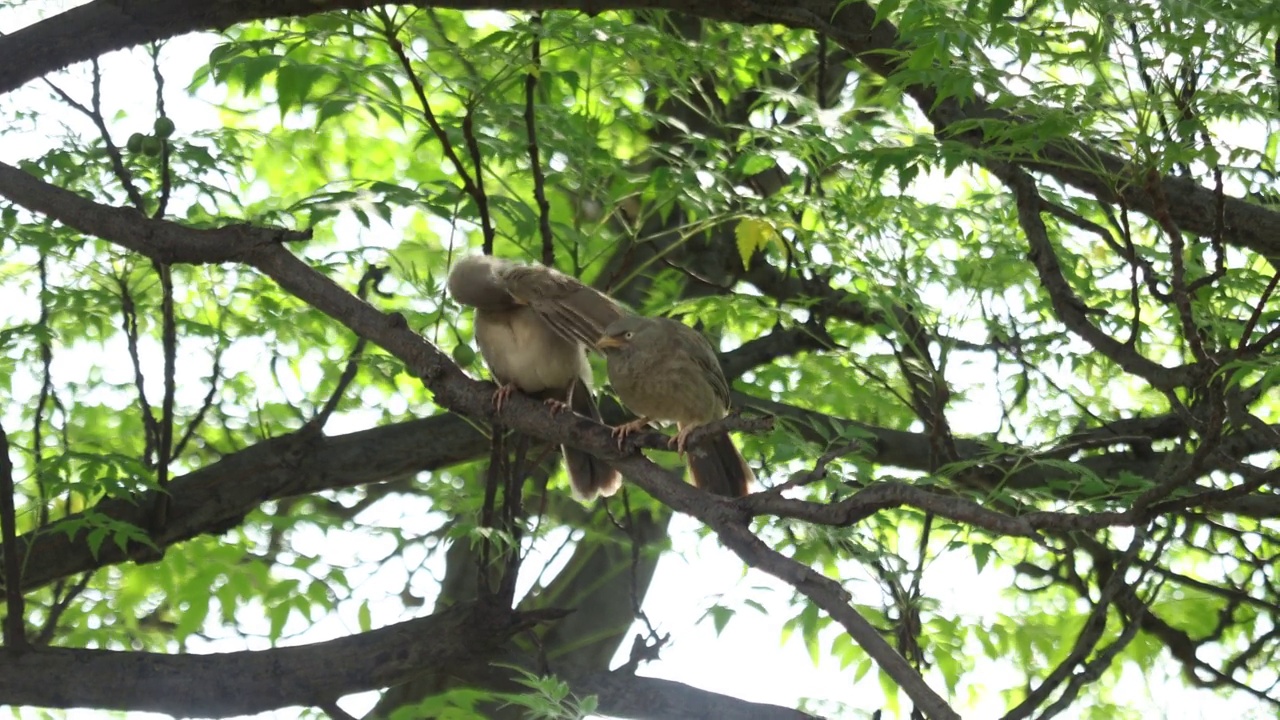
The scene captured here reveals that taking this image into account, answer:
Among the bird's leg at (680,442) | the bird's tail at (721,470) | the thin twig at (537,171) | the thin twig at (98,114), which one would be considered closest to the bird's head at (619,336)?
the thin twig at (537,171)

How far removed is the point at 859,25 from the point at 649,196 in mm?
1265

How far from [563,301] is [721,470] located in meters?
0.74

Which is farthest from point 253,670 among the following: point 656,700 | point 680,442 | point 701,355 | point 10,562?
point 680,442

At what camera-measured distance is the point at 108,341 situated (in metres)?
7.07

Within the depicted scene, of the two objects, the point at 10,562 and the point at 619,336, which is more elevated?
the point at 619,336

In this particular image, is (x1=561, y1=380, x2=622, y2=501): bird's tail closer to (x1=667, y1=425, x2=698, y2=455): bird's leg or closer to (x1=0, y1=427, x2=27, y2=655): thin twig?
(x1=667, y1=425, x2=698, y2=455): bird's leg

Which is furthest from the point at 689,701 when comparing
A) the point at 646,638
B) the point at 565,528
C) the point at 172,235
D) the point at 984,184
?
the point at 984,184

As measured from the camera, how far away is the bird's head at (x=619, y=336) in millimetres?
4094

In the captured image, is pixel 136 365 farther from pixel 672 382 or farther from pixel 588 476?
pixel 672 382

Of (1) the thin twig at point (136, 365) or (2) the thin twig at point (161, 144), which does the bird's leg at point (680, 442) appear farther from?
(1) the thin twig at point (136, 365)

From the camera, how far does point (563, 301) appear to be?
4.17m

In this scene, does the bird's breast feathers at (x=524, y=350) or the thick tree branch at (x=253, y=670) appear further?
the bird's breast feathers at (x=524, y=350)

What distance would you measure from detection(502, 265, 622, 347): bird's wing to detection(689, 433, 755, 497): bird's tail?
1.70 ft

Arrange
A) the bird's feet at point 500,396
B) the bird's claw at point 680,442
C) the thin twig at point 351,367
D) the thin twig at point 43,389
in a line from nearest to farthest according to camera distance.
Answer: the bird's claw at point 680,442
the bird's feet at point 500,396
the thin twig at point 43,389
the thin twig at point 351,367
